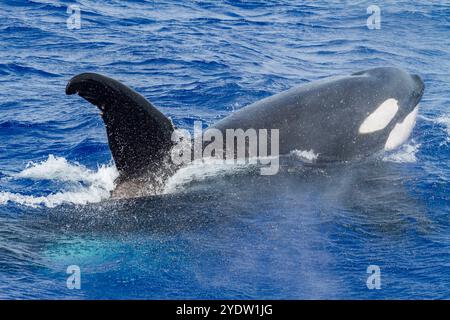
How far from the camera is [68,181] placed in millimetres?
11734

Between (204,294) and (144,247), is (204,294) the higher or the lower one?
the lower one

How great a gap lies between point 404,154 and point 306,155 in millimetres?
2170

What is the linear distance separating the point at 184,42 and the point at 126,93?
12.1 metres

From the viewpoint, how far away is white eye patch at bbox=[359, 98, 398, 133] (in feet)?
36.9

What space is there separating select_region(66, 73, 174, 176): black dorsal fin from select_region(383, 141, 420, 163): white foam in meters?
3.73

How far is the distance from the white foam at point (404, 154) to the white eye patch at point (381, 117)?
0.55 m

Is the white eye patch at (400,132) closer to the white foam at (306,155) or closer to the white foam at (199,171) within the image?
the white foam at (306,155)

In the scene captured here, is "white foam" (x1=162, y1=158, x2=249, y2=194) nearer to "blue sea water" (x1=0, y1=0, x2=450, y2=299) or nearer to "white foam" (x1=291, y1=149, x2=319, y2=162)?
"blue sea water" (x1=0, y1=0, x2=450, y2=299)

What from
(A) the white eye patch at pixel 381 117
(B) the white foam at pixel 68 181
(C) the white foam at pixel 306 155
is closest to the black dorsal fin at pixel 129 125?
(B) the white foam at pixel 68 181

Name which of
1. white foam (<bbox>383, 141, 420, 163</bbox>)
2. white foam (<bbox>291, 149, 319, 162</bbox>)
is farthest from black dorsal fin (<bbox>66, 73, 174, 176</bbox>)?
white foam (<bbox>383, 141, 420, 163</bbox>)

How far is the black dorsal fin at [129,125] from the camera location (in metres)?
9.57
